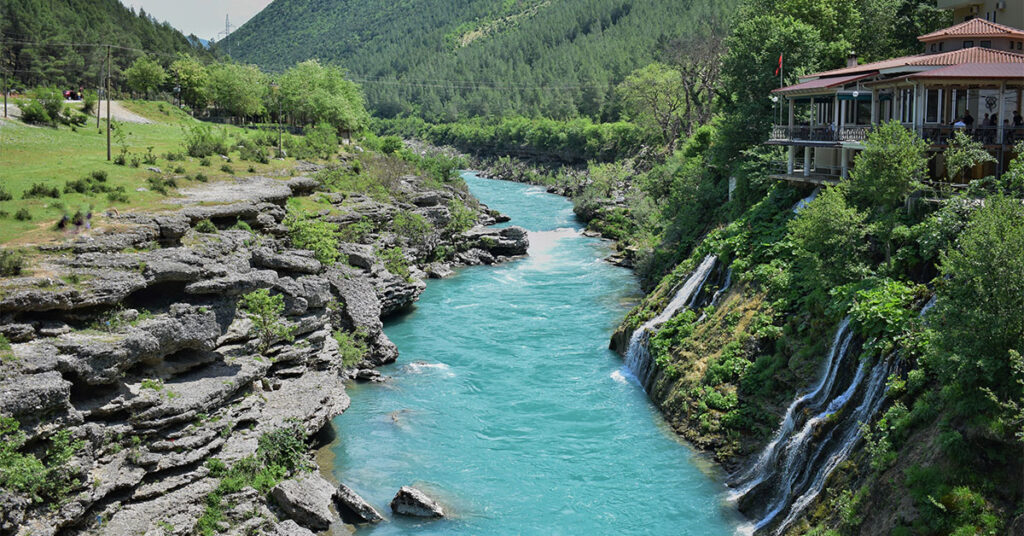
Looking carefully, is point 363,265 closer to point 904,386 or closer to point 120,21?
point 904,386

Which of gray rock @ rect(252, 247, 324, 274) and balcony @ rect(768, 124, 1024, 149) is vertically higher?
balcony @ rect(768, 124, 1024, 149)

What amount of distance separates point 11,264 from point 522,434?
18.4 m

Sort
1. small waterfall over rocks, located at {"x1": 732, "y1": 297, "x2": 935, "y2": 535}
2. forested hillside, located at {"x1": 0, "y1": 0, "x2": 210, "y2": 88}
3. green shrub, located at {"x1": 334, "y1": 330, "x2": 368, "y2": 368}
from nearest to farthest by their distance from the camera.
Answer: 1. small waterfall over rocks, located at {"x1": 732, "y1": 297, "x2": 935, "y2": 535}
2. green shrub, located at {"x1": 334, "y1": 330, "x2": 368, "y2": 368}
3. forested hillside, located at {"x1": 0, "y1": 0, "x2": 210, "y2": 88}

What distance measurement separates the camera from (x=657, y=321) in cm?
3816

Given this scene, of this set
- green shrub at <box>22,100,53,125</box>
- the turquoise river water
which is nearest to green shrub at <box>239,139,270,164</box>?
green shrub at <box>22,100,53,125</box>

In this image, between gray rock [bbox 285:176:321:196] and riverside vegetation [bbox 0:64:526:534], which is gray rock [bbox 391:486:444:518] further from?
gray rock [bbox 285:176:321:196]

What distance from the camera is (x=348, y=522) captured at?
2539cm

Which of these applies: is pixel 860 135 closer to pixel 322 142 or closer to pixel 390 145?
pixel 322 142

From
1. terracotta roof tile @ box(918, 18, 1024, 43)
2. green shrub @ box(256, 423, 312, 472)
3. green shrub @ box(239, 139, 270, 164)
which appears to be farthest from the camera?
green shrub @ box(239, 139, 270, 164)

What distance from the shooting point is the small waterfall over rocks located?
72.7 feet

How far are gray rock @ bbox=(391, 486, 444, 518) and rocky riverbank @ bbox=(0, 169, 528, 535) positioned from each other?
2.06 meters

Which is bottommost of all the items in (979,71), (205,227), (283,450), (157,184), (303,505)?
(303,505)

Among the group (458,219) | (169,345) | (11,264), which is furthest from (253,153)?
(169,345)

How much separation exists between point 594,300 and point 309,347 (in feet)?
73.7
